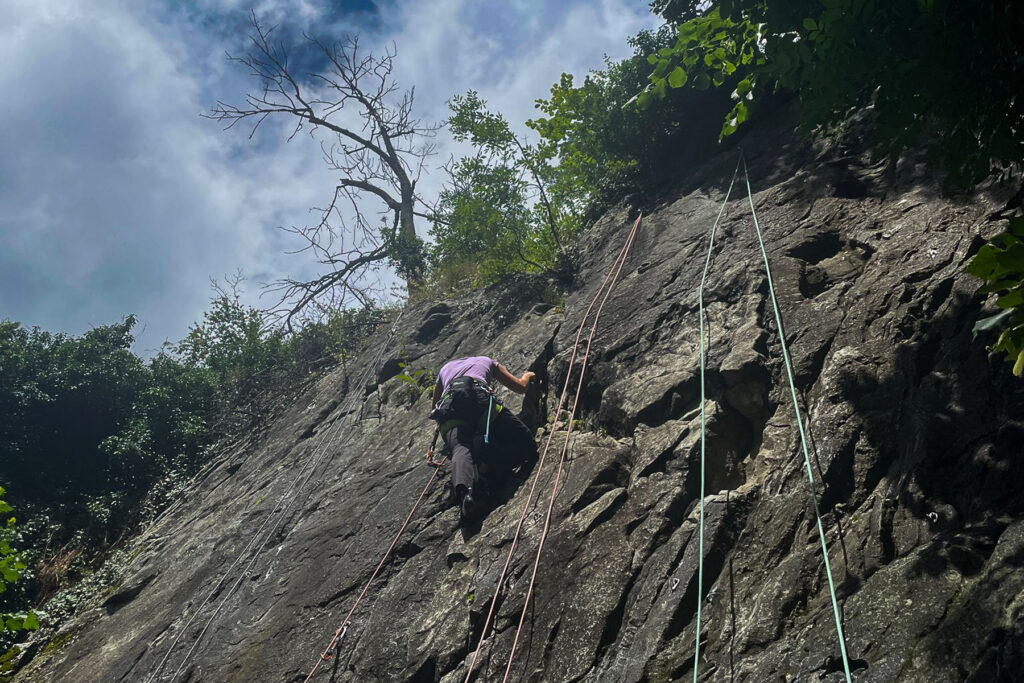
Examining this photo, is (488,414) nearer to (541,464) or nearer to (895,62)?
(541,464)

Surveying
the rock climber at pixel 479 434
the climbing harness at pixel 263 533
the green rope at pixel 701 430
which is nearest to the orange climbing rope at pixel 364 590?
the rock climber at pixel 479 434

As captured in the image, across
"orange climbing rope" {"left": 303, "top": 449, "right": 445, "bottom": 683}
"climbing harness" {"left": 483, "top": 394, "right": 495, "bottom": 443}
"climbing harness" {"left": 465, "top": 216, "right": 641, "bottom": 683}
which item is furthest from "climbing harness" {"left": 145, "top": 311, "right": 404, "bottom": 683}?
"climbing harness" {"left": 465, "top": 216, "right": 641, "bottom": 683}

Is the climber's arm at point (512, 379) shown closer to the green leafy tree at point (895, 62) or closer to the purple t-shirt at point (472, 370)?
the purple t-shirt at point (472, 370)

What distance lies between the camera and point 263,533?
747 cm

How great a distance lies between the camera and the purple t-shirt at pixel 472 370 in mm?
6809

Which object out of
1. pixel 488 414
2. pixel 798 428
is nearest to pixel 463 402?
pixel 488 414

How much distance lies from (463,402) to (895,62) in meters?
4.13

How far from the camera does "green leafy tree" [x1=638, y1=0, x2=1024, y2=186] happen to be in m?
3.46

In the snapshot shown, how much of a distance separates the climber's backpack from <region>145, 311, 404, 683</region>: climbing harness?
253 cm

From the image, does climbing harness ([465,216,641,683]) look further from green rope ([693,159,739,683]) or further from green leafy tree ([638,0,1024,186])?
green leafy tree ([638,0,1024,186])

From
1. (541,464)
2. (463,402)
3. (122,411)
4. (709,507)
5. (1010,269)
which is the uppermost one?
(122,411)

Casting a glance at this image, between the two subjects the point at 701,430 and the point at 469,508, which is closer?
the point at 701,430

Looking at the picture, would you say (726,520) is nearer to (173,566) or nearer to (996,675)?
(996,675)

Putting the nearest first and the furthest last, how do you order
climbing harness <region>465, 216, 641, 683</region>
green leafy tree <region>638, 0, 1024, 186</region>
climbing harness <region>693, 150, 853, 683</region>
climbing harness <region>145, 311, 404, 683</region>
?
climbing harness <region>693, 150, 853, 683</region> → green leafy tree <region>638, 0, 1024, 186</region> → climbing harness <region>465, 216, 641, 683</region> → climbing harness <region>145, 311, 404, 683</region>
